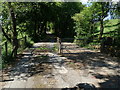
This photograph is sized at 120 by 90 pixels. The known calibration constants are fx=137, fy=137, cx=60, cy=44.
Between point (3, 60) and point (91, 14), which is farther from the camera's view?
point (91, 14)

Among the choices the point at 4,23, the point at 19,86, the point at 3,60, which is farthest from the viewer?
the point at 4,23

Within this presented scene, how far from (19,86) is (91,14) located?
9.72 m


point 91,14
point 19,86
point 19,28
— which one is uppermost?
point 91,14

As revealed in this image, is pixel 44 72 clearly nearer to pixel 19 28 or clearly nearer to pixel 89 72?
pixel 89 72

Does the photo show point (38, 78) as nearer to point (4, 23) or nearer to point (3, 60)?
point (3, 60)

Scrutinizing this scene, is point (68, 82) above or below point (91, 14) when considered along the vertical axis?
below

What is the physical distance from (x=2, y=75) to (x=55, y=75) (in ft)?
5.09

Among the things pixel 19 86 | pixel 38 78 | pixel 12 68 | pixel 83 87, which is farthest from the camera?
pixel 12 68

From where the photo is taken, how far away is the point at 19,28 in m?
13.2

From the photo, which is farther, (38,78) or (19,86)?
(38,78)

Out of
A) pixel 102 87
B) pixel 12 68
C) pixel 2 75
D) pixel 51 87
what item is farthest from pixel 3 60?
pixel 102 87

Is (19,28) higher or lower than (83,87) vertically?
higher

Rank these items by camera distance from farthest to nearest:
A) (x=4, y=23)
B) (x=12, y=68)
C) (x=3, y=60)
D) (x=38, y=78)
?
(x=4, y=23) < (x=3, y=60) < (x=12, y=68) < (x=38, y=78)

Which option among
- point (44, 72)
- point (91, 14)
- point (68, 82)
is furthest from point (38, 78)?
point (91, 14)
